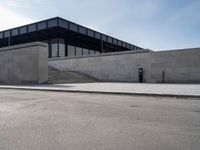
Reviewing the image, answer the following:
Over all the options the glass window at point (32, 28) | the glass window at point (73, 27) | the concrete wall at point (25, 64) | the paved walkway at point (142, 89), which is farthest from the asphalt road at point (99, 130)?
the glass window at point (32, 28)

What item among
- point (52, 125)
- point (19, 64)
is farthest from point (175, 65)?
point (52, 125)

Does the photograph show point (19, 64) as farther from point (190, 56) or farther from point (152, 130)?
point (152, 130)

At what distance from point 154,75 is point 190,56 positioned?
413 centimetres

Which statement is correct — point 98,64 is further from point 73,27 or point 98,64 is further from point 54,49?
point 54,49

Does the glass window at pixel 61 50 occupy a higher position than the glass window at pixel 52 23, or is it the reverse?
the glass window at pixel 52 23

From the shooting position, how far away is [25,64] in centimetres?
2077

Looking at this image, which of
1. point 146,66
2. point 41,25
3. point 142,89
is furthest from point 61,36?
point 142,89

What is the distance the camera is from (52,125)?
469 cm

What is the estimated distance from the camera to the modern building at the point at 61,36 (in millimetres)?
32094

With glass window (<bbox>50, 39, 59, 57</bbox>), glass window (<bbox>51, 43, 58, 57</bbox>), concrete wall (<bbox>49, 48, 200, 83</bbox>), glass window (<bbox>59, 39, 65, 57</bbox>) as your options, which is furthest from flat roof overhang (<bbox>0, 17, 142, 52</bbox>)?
concrete wall (<bbox>49, 48, 200, 83</bbox>)

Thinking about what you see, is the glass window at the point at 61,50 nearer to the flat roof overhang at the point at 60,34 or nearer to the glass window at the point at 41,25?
the flat roof overhang at the point at 60,34

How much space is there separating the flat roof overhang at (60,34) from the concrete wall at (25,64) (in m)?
10.5

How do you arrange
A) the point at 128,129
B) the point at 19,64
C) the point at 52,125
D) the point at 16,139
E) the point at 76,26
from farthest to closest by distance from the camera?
the point at 76,26
the point at 19,64
the point at 52,125
the point at 128,129
the point at 16,139

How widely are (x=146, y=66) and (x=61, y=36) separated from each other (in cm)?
1981
